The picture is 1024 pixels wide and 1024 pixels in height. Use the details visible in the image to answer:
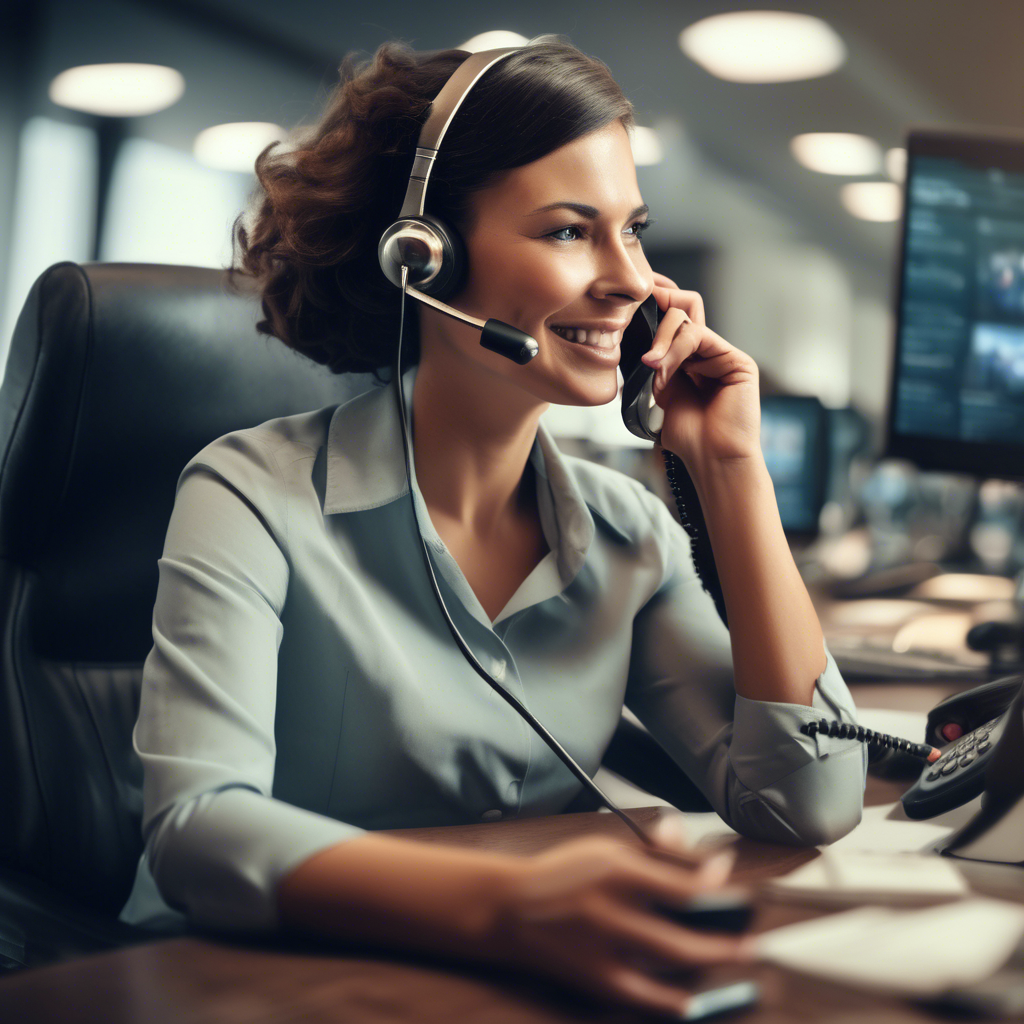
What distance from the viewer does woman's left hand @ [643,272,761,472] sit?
0.86 meters

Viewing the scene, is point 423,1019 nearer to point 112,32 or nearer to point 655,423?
point 655,423

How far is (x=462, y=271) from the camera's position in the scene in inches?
32.6

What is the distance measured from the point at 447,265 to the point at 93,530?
42cm

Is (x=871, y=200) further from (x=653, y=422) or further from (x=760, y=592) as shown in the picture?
(x=760, y=592)

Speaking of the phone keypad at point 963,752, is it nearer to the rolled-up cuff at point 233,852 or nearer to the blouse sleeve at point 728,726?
the blouse sleeve at point 728,726

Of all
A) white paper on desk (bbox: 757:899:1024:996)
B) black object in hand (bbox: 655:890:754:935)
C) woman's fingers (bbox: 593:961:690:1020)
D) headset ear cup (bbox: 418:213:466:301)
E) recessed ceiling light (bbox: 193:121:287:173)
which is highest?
recessed ceiling light (bbox: 193:121:287:173)

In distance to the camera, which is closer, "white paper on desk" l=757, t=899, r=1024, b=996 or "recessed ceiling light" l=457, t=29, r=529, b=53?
"white paper on desk" l=757, t=899, r=1024, b=996

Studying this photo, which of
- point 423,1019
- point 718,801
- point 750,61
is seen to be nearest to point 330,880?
point 423,1019

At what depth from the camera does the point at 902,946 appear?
0.47 m

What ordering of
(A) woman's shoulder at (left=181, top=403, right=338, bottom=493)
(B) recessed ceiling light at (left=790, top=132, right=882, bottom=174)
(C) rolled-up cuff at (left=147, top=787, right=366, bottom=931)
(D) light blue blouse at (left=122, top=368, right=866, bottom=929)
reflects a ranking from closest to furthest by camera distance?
(C) rolled-up cuff at (left=147, top=787, right=366, bottom=931) < (D) light blue blouse at (left=122, top=368, right=866, bottom=929) < (A) woman's shoulder at (left=181, top=403, right=338, bottom=493) < (B) recessed ceiling light at (left=790, top=132, right=882, bottom=174)

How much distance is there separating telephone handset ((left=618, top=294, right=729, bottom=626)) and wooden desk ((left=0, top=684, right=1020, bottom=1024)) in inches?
18.0

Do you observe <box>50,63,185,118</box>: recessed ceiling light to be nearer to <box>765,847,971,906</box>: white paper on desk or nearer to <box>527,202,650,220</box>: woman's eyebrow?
<box>527,202,650,220</box>: woman's eyebrow

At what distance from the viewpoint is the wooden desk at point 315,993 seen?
0.40 meters

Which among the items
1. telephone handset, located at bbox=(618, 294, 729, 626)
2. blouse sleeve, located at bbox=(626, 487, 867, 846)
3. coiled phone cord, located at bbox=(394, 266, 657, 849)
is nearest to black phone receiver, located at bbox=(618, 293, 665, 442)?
telephone handset, located at bbox=(618, 294, 729, 626)
